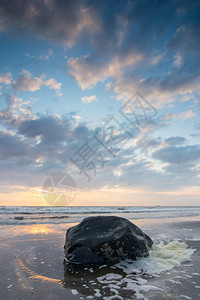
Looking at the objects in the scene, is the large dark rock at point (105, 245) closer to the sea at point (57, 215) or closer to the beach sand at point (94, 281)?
the beach sand at point (94, 281)

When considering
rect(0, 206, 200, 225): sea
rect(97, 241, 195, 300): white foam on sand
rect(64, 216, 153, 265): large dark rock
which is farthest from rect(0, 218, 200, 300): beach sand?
rect(0, 206, 200, 225): sea

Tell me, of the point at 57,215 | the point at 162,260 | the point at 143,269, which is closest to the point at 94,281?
the point at 143,269

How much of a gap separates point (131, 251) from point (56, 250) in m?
2.89

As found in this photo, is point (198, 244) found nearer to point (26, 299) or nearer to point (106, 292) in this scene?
point (106, 292)

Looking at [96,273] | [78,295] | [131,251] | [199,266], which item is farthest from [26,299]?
[199,266]

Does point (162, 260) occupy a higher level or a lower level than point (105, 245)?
lower

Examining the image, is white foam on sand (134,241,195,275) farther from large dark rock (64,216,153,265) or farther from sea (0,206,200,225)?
sea (0,206,200,225)

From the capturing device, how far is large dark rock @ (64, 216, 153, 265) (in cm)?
589

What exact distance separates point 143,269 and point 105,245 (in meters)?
1.24

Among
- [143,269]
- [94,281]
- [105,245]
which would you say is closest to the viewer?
[94,281]

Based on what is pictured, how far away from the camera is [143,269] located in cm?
525

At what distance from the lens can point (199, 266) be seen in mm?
5473

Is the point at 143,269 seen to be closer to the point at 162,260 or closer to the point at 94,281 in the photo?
the point at 162,260

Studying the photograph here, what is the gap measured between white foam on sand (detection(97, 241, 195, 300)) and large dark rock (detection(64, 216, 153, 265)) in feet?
1.00
